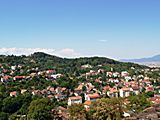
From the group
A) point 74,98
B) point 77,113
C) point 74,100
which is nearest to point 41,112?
point 77,113

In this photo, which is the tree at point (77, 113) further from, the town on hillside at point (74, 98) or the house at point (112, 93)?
the house at point (112, 93)

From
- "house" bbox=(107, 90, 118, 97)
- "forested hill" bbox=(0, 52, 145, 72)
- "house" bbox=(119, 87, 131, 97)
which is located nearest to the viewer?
"house" bbox=(107, 90, 118, 97)

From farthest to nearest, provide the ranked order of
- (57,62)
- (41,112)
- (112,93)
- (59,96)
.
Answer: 1. (57,62)
2. (112,93)
3. (59,96)
4. (41,112)

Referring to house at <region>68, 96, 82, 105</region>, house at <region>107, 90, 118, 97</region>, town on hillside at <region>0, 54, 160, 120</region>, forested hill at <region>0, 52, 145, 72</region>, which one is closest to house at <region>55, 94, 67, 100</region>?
town on hillside at <region>0, 54, 160, 120</region>

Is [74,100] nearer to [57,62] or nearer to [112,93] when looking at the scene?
[112,93]

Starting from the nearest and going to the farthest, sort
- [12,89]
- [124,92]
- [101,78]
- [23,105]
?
1. [23,105]
2. [12,89]
3. [124,92]
4. [101,78]

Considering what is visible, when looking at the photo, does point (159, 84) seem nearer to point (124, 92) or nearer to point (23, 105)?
point (124, 92)

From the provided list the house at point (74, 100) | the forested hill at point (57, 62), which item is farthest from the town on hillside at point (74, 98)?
the forested hill at point (57, 62)

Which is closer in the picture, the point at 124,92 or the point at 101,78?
the point at 124,92

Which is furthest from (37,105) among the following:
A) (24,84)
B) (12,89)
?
(24,84)

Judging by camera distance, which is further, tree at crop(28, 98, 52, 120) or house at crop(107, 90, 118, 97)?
house at crop(107, 90, 118, 97)

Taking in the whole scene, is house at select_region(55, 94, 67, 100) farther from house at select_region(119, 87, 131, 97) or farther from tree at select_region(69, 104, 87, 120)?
tree at select_region(69, 104, 87, 120)
